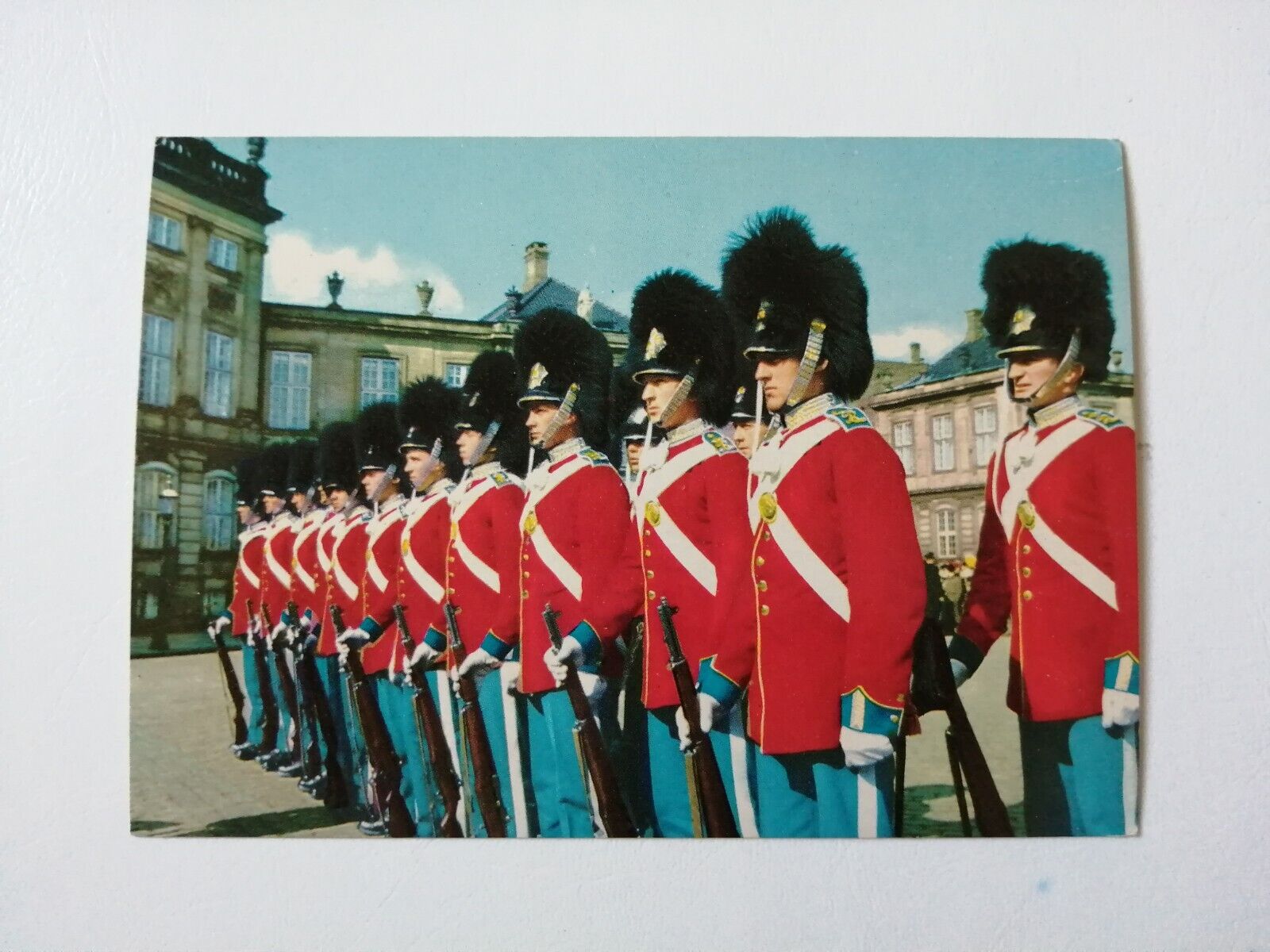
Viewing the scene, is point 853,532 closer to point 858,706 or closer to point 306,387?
point 858,706

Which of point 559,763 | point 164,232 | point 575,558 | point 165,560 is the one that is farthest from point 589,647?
point 164,232

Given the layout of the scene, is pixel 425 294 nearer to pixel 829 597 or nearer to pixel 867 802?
pixel 829 597

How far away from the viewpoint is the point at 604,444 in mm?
3207

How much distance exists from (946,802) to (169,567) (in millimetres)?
2568

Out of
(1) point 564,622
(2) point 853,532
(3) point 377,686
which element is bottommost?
(3) point 377,686

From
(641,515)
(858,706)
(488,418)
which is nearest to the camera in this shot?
(858,706)

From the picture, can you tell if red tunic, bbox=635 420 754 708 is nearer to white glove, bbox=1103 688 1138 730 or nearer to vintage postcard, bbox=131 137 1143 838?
vintage postcard, bbox=131 137 1143 838

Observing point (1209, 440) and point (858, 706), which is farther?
point (1209, 440)

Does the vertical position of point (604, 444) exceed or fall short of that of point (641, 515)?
it exceeds it

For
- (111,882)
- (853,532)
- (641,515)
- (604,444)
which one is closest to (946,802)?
(853,532)

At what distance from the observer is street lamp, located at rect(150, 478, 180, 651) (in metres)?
3.20

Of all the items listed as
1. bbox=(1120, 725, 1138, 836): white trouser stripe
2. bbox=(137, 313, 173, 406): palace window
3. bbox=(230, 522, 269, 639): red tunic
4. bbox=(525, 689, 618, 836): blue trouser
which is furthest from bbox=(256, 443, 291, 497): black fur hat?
bbox=(1120, 725, 1138, 836): white trouser stripe

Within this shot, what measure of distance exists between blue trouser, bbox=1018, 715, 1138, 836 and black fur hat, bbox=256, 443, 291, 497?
8.15 feet

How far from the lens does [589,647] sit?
3.07m
